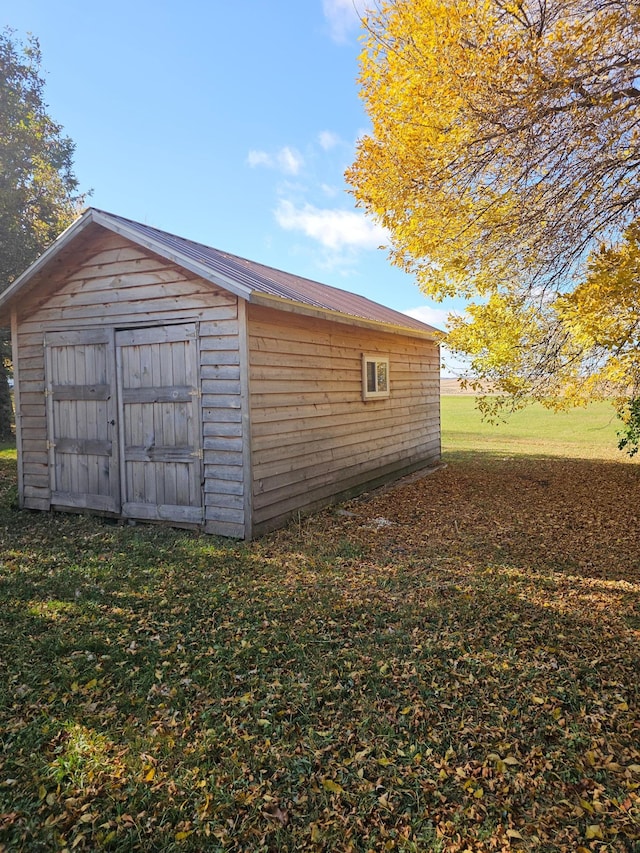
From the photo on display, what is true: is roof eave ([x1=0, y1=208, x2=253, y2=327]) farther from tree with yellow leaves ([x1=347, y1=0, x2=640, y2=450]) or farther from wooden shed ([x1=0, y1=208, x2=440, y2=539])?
tree with yellow leaves ([x1=347, y1=0, x2=640, y2=450])

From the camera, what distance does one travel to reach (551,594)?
14.7ft

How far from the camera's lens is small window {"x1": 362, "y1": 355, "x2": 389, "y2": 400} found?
8.97m

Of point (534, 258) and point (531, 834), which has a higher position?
point (534, 258)

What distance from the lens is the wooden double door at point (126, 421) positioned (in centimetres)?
638

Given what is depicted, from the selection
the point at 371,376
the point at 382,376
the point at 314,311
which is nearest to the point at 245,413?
the point at 314,311

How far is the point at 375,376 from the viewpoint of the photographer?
31.1ft

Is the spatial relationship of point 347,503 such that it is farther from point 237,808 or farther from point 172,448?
point 237,808

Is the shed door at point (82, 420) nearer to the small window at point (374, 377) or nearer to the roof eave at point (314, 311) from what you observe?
the roof eave at point (314, 311)

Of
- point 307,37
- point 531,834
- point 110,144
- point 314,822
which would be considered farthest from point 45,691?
point 110,144

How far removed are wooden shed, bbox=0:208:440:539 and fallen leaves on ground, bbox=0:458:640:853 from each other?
3.26ft

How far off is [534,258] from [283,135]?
517 inches

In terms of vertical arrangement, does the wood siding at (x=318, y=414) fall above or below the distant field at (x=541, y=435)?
above

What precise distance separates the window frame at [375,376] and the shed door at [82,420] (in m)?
4.20

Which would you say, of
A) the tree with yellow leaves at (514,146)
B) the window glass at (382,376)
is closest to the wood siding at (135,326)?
the tree with yellow leaves at (514,146)
